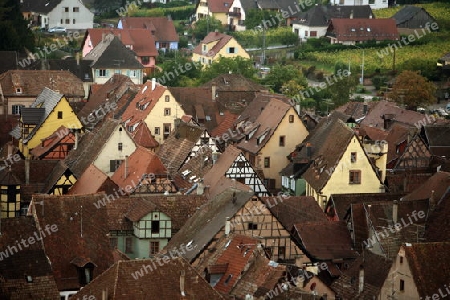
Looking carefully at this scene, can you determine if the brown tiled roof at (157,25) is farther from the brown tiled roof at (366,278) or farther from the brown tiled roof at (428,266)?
the brown tiled roof at (428,266)

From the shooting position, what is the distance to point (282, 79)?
120250mm

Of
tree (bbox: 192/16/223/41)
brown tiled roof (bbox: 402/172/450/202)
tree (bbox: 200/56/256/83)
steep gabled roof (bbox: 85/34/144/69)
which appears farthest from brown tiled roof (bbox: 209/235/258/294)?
tree (bbox: 192/16/223/41)

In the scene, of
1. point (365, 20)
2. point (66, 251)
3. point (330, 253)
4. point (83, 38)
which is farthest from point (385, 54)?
point (66, 251)

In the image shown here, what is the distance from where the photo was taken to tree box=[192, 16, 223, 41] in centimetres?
15288

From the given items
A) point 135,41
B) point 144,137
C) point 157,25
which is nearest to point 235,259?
point 144,137

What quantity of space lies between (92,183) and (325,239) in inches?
539

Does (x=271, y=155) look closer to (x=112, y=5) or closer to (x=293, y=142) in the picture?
(x=293, y=142)

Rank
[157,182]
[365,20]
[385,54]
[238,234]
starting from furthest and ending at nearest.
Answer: [365,20] < [385,54] < [157,182] < [238,234]

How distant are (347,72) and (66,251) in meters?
64.3

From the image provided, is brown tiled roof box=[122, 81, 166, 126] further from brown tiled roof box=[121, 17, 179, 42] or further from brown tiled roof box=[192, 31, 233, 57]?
brown tiled roof box=[121, 17, 179, 42]

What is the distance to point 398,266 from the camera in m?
61.0

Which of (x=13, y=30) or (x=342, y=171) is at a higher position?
(x=13, y=30)

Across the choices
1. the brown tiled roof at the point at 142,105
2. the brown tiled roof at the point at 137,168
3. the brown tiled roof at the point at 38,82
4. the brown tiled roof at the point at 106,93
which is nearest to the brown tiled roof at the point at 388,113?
the brown tiled roof at the point at 142,105

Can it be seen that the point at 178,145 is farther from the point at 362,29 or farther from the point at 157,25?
the point at 157,25
